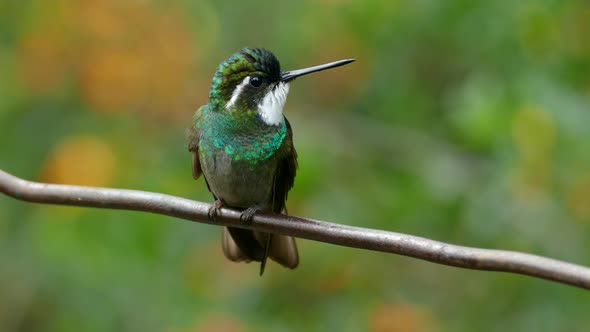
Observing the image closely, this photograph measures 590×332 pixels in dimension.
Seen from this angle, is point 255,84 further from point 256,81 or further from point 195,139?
point 195,139

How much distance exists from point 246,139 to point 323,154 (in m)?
1.50

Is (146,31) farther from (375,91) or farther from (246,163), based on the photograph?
(246,163)

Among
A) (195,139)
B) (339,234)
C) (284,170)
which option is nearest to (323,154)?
(284,170)

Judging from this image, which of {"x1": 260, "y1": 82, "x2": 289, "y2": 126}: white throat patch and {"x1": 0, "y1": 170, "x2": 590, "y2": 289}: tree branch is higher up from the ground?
{"x1": 0, "y1": 170, "x2": 590, "y2": 289}: tree branch

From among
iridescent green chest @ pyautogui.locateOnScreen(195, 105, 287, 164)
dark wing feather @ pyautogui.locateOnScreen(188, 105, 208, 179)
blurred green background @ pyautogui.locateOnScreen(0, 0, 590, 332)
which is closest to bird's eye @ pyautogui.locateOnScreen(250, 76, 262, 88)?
iridescent green chest @ pyautogui.locateOnScreen(195, 105, 287, 164)

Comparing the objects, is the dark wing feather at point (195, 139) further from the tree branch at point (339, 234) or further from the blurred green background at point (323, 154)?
the blurred green background at point (323, 154)

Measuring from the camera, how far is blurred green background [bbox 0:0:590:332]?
441 cm

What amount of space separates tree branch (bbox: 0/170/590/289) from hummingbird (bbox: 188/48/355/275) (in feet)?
2.00

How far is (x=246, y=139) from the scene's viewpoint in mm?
3354

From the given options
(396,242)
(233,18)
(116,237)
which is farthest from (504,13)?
(396,242)

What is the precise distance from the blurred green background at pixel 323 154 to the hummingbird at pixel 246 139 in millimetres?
1085

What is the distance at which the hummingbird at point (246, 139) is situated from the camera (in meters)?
3.34

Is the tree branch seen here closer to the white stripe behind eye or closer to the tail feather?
the tail feather

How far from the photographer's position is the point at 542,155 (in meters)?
4.21
